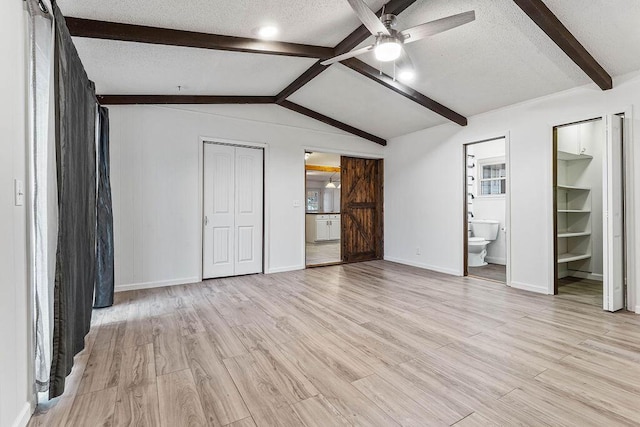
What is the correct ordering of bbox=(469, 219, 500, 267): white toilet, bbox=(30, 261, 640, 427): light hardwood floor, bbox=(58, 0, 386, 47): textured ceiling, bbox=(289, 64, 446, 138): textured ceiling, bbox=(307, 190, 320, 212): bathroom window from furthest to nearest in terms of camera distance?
bbox=(307, 190, 320, 212): bathroom window
bbox=(469, 219, 500, 267): white toilet
bbox=(289, 64, 446, 138): textured ceiling
bbox=(58, 0, 386, 47): textured ceiling
bbox=(30, 261, 640, 427): light hardwood floor

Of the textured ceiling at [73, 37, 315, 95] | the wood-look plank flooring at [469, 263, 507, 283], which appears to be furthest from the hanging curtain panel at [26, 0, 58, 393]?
the wood-look plank flooring at [469, 263, 507, 283]

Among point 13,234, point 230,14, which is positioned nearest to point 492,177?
point 230,14

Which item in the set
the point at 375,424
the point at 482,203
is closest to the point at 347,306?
the point at 375,424

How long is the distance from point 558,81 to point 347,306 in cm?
353

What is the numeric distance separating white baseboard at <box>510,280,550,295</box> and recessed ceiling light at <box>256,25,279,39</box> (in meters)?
4.26

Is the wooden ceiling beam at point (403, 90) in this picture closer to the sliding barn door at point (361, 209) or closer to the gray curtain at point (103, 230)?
the sliding barn door at point (361, 209)

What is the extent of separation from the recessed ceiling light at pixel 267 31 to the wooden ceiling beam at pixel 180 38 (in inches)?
3.2

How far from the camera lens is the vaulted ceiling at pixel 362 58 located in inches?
99.0

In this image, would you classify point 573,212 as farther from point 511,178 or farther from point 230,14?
point 230,14

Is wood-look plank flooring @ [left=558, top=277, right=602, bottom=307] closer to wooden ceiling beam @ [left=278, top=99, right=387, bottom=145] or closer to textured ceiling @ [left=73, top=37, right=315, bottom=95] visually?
wooden ceiling beam @ [left=278, top=99, right=387, bottom=145]

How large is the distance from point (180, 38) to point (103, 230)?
219 cm

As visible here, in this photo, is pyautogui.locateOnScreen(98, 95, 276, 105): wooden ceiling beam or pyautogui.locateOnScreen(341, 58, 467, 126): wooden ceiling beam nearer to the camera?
pyautogui.locateOnScreen(341, 58, 467, 126): wooden ceiling beam

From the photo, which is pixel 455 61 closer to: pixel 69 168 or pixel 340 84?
pixel 340 84

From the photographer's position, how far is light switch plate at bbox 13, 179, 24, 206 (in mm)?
1497
